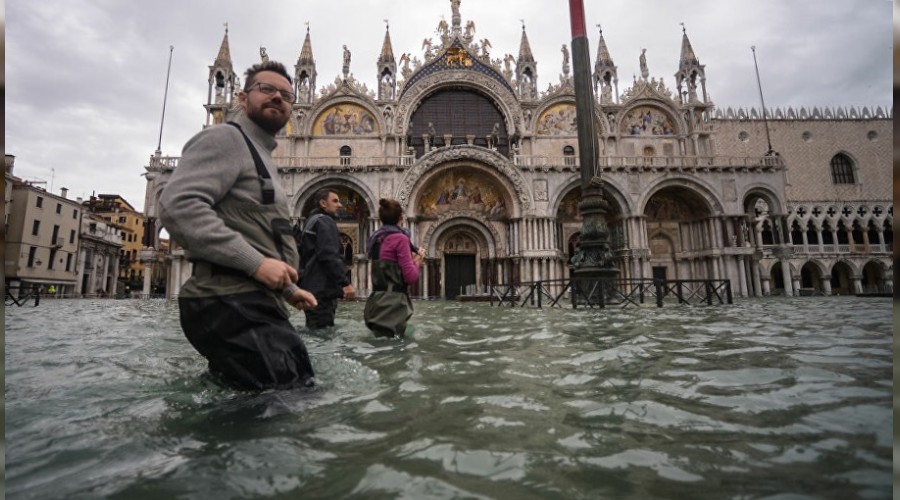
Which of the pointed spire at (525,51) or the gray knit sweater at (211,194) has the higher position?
the pointed spire at (525,51)

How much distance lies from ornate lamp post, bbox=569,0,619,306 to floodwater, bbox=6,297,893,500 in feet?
23.9

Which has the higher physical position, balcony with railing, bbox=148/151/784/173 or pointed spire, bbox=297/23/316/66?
pointed spire, bbox=297/23/316/66

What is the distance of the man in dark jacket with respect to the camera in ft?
16.2

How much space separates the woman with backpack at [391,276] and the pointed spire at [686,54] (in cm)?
2713

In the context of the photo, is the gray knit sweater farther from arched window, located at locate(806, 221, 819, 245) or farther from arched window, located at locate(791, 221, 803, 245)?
arched window, located at locate(806, 221, 819, 245)

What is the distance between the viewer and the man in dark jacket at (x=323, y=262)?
4930mm

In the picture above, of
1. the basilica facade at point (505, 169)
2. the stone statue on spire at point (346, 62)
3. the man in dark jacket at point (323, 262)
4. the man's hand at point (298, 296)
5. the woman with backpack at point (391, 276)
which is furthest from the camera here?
the stone statue on spire at point (346, 62)

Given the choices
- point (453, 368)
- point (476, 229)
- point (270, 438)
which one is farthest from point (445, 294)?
point (270, 438)

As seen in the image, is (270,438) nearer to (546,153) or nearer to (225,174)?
(225,174)

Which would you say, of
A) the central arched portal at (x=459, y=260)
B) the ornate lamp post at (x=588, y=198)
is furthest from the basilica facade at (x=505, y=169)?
the ornate lamp post at (x=588, y=198)

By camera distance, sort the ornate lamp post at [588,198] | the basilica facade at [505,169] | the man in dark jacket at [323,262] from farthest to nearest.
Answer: the basilica facade at [505,169] < the ornate lamp post at [588,198] < the man in dark jacket at [323,262]

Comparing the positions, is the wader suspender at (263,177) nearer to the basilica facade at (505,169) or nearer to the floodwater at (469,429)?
the floodwater at (469,429)

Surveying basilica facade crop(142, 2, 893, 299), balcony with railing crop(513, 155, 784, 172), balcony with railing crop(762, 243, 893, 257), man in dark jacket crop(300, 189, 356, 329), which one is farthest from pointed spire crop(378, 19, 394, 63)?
balcony with railing crop(762, 243, 893, 257)

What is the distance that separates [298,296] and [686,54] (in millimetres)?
29615
